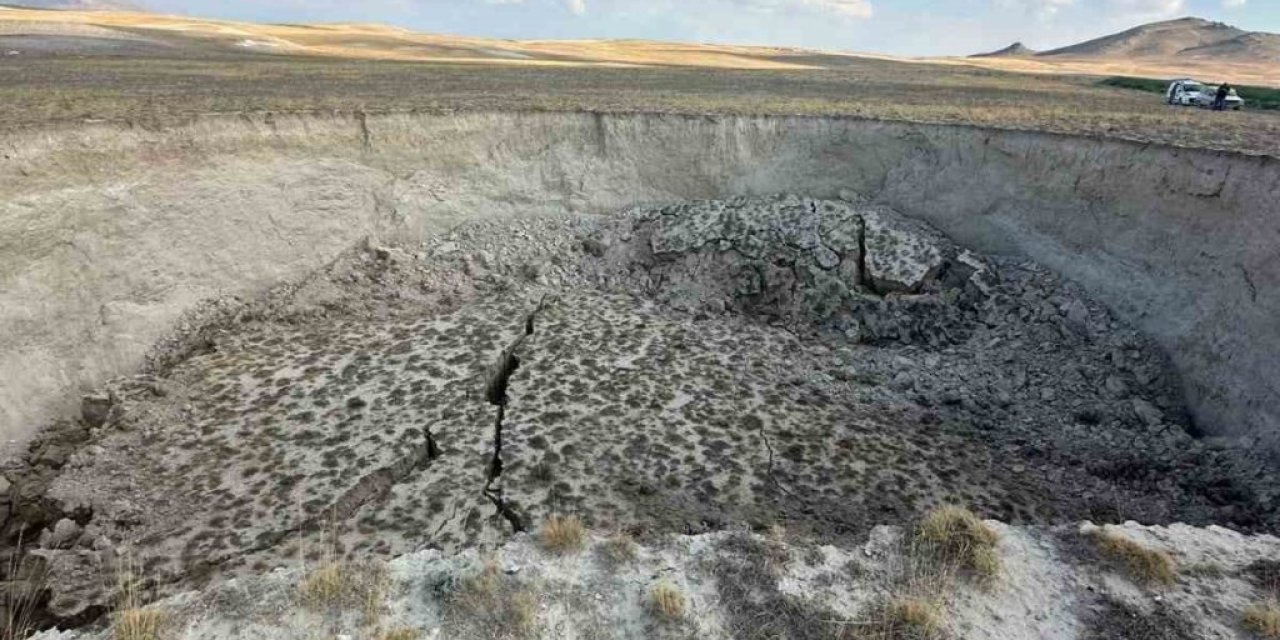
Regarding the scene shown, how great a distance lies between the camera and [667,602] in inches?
176

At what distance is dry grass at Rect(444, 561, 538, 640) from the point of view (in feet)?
14.1

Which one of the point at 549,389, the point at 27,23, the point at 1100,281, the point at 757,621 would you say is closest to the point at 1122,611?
the point at 757,621

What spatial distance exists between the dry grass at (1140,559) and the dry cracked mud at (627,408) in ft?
6.48

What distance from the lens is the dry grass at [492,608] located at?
Result: 14.1 feet

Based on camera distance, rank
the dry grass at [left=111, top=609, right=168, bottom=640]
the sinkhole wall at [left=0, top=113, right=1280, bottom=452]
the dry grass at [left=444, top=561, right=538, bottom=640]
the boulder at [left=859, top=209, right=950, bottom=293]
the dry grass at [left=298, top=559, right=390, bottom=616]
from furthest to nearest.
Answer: the boulder at [left=859, top=209, right=950, bottom=293], the sinkhole wall at [left=0, top=113, right=1280, bottom=452], the dry grass at [left=298, top=559, right=390, bottom=616], the dry grass at [left=444, top=561, right=538, bottom=640], the dry grass at [left=111, top=609, right=168, bottom=640]

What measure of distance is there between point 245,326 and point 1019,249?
1146cm

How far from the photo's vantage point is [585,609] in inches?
177

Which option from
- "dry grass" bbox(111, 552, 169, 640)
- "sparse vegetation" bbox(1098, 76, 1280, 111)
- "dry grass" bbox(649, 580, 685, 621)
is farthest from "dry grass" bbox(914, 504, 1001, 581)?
"sparse vegetation" bbox(1098, 76, 1280, 111)

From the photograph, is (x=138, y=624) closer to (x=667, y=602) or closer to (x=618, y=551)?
(x=618, y=551)

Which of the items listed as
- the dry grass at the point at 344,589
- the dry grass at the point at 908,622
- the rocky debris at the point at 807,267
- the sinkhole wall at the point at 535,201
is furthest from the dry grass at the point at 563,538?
the sinkhole wall at the point at 535,201

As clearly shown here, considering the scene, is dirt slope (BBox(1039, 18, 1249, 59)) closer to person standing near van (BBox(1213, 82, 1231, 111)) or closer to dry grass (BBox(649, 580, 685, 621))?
person standing near van (BBox(1213, 82, 1231, 111))

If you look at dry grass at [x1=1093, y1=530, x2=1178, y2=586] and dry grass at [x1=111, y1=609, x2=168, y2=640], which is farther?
dry grass at [x1=1093, y1=530, x2=1178, y2=586]

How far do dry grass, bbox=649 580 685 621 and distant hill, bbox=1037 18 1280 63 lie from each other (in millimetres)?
89640

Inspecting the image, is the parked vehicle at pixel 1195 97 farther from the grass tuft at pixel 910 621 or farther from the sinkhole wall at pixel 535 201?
the grass tuft at pixel 910 621
